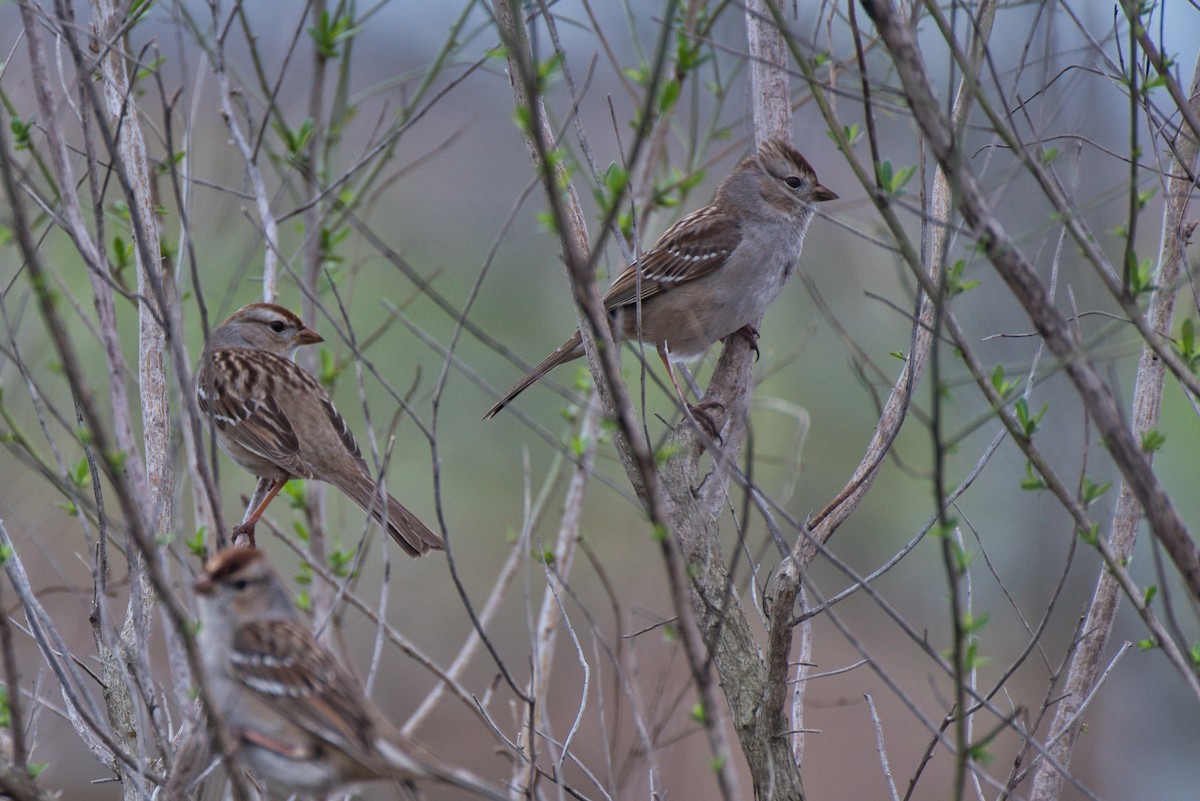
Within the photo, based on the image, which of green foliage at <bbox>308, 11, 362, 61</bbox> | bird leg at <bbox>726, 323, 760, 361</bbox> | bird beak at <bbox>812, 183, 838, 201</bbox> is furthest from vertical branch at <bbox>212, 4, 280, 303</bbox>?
bird beak at <bbox>812, 183, 838, 201</bbox>

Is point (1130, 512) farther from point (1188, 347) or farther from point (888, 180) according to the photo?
point (888, 180)

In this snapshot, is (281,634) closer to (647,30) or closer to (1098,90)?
(647,30)

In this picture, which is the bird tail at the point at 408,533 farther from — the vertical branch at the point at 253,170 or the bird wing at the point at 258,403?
the vertical branch at the point at 253,170

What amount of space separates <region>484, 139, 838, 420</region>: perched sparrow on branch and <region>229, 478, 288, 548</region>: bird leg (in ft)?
4.37

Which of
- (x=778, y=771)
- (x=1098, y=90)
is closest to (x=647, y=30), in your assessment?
(x=1098, y=90)

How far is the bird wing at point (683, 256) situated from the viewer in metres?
6.46

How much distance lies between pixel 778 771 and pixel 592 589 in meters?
11.3

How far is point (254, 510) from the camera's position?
533 centimetres

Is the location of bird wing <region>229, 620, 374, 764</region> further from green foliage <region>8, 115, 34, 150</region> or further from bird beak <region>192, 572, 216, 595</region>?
green foliage <region>8, 115, 34, 150</region>

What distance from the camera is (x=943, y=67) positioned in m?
7.91

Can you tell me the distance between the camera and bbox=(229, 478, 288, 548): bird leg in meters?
4.96

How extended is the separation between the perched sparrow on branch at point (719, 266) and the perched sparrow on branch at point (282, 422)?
3.17 ft

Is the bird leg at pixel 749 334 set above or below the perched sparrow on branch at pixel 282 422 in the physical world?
above

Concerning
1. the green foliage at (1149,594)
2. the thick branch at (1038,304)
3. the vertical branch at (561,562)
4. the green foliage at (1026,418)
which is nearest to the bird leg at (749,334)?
the vertical branch at (561,562)
